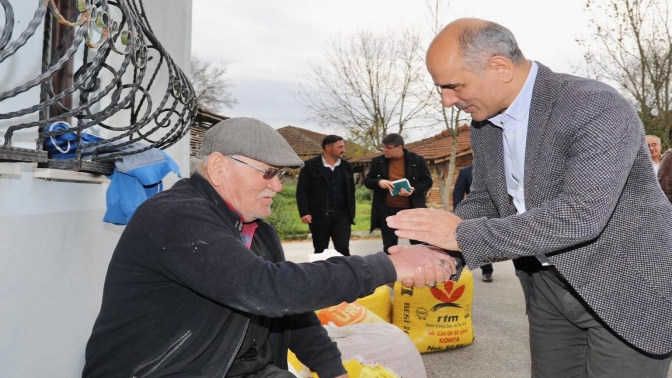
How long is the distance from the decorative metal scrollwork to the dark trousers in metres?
4.11

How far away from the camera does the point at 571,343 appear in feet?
8.16

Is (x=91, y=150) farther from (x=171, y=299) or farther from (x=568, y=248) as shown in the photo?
(x=568, y=248)

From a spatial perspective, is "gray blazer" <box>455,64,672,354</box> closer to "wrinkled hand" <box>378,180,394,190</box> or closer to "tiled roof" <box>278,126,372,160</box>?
"wrinkled hand" <box>378,180,394,190</box>

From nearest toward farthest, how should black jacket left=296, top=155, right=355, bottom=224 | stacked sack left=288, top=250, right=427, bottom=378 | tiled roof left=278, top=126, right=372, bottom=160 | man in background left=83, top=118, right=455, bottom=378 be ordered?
1. man in background left=83, top=118, right=455, bottom=378
2. stacked sack left=288, top=250, right=427, bottom=378
3. black jacket left=296, top=155, right=355, bottom=224
4. tiled roof left=278, top=126, right=372, bottom=160

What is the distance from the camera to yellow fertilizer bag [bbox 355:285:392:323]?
188 inches

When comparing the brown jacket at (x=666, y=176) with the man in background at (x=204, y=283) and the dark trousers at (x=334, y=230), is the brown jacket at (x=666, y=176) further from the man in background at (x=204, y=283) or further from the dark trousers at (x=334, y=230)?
the man in background at (x=204, y=283)

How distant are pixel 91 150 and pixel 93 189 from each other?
0.48 m

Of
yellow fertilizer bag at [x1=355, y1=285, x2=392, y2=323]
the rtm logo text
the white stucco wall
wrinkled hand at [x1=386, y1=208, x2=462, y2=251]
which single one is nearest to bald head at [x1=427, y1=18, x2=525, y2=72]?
wrinkled hand at [x1=386, y1=208, x2=462, y2=251]

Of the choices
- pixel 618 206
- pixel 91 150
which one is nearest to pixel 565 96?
pixel 618 206

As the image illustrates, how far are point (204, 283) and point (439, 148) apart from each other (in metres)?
27.2

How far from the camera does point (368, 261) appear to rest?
6.82 feet

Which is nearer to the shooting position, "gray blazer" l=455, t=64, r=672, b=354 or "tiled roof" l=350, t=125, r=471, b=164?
"gray blazer" l=455, t=64, r=672, b=354

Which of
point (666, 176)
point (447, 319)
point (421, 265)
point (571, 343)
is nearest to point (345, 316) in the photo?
point (447, 319)

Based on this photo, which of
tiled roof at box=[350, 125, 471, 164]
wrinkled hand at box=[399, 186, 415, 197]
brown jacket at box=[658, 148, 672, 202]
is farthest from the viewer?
tiled roof at box=[350, 125, 471, 164]
